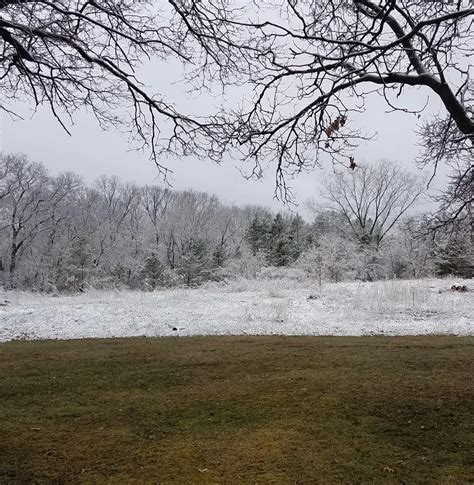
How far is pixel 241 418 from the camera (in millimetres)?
3863

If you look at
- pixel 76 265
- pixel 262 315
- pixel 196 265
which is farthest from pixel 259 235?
pixel 262 315

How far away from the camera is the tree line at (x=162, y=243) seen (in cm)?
3059

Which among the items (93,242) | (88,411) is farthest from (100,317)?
(93,242)

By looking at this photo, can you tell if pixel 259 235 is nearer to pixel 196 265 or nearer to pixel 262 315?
pixel 196 265

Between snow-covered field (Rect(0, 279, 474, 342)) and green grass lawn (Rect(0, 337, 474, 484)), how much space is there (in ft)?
11.5

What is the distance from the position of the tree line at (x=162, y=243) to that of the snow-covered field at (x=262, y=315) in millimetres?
9518

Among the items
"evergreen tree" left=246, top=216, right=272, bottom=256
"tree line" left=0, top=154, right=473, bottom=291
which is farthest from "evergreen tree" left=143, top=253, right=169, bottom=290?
"evergreen tree" left=246, top=216, right=272, bottom=256

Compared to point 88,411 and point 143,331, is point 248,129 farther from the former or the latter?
point 143,331

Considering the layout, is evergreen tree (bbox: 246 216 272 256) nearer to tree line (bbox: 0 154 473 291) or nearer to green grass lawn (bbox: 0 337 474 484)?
tree line (bbox: 0 154 473 291)

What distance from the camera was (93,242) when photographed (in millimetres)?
37719

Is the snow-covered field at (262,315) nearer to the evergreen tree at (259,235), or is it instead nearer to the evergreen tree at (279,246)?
the evergreen tree at (279,246)

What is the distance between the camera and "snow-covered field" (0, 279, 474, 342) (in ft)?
34.1

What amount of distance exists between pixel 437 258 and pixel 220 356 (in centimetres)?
2604

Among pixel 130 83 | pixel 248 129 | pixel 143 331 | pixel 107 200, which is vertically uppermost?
pixel 107 200
